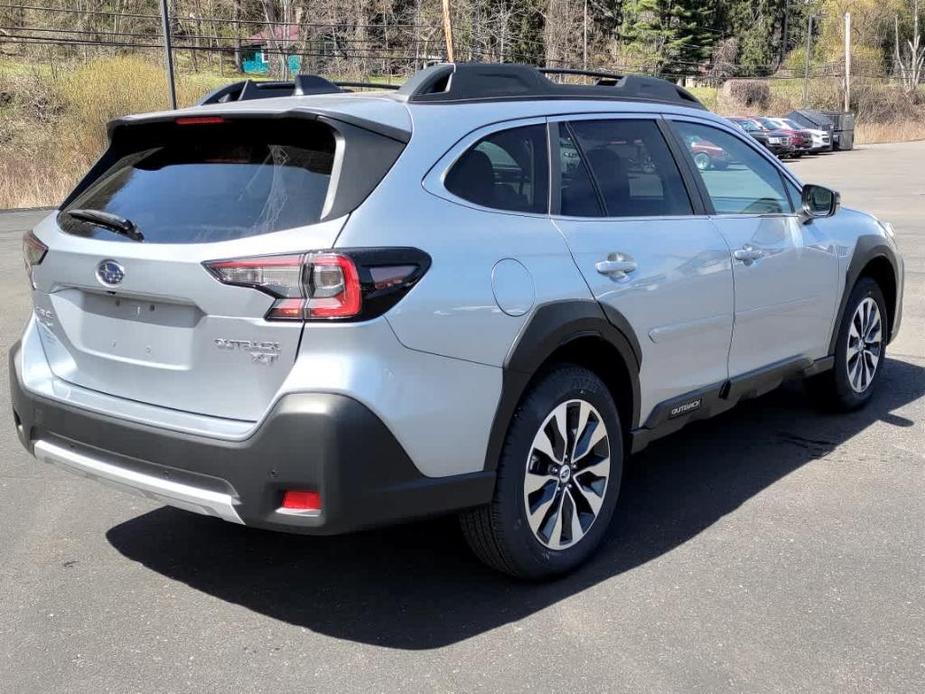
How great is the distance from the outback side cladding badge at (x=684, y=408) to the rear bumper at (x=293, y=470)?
1.22m

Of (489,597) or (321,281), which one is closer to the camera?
(321,281)

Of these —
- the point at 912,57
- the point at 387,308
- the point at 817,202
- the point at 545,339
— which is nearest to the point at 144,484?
the point at 387,308

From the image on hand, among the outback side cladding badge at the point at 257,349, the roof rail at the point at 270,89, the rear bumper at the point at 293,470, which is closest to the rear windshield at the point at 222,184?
the outback side cladding badge at the point at 257,349

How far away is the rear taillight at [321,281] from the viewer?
2.86m

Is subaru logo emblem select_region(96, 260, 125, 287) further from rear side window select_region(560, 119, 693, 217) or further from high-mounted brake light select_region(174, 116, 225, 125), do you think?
rear side window select_region(560, 119, 693, 217)

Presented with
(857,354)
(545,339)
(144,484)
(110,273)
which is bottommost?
(857,354)

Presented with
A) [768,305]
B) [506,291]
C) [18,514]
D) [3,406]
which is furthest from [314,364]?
[3,406]

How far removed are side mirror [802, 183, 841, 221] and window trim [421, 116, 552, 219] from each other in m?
2.04

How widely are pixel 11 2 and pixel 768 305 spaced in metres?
46.9

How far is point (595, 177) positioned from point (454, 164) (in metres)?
0.83

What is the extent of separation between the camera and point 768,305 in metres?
4.68

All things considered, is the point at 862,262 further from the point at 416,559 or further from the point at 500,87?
the point at 416,559

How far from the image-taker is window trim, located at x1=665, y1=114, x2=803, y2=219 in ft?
14.5

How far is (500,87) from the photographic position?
12.3ft
